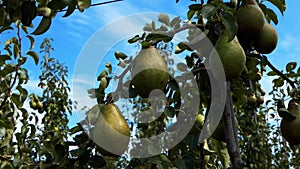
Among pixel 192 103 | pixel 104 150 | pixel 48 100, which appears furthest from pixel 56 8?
pixel 48 100

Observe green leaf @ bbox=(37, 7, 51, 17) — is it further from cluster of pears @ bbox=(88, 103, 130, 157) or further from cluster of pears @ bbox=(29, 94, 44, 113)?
cluster of pears @ bbox=(29, 94, 44, 113)

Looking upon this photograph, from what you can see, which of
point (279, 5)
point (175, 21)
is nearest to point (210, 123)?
point (175, 21)

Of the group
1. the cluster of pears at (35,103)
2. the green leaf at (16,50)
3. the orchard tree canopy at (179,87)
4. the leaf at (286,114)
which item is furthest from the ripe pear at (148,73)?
the cluster of pears at (35,103)

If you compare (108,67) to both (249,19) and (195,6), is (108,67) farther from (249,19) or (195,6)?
(249,19)

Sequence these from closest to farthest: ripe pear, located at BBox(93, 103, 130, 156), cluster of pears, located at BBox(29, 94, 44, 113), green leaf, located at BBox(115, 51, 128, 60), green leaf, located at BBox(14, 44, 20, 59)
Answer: ripe pear, located at BBox(93, 103, 130, 156), green leaf, located at BBox(115, 51, 128, 60), green leaf, located at BBox(14, 44, 20, 59), cluster of pears, located at BBox(29, 94, 44, 113)

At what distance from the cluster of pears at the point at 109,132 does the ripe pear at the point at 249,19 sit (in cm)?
40

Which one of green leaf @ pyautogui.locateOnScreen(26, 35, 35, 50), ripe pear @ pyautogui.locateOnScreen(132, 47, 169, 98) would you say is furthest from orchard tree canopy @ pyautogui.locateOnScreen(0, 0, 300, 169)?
green leaf @ pyautogui.locateOnScreen(26, 35, 35, 50)

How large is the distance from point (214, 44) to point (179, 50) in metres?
0.14

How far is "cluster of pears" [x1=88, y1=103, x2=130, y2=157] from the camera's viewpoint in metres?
0.93

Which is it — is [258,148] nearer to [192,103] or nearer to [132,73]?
[192,103]

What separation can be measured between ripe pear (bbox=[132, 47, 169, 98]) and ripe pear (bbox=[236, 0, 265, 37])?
24 centimetres

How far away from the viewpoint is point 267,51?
1094 mm

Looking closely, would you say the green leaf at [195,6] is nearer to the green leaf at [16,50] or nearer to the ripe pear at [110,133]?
the ripe pear at [110,133]

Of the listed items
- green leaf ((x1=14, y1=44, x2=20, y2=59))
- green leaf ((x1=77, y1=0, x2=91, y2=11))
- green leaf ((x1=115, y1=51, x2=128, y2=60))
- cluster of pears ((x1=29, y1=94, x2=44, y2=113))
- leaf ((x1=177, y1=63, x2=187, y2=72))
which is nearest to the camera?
green leaf ((x1=77, y1=0, x2=91, y2=11))
